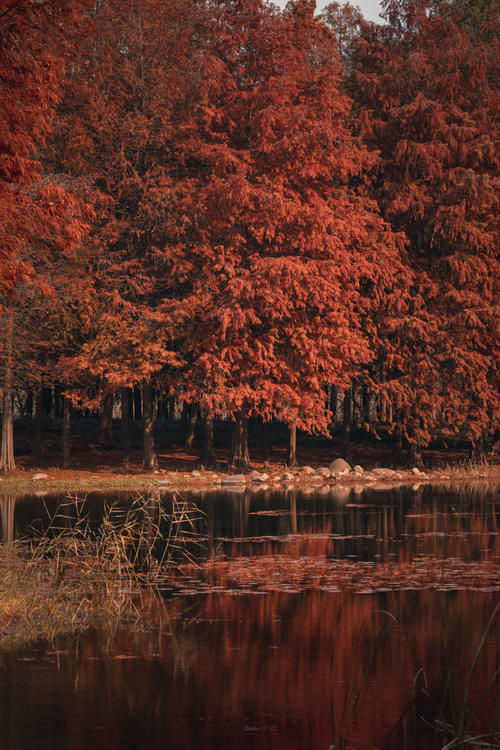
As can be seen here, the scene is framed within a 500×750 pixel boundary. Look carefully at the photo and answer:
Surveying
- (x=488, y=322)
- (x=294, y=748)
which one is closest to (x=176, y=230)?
(x=488, y=322)

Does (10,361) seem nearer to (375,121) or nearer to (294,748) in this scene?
(375,121)

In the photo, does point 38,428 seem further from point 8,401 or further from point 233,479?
point 233,479

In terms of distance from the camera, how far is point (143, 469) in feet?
138

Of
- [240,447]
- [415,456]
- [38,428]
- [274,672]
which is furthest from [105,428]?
[274,672]

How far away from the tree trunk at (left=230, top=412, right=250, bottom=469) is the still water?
2325 cm

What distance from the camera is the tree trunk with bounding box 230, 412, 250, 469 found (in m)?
42.8

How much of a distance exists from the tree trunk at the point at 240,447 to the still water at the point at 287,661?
2325cm

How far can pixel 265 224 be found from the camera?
39.8 m

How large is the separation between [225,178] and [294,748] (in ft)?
114

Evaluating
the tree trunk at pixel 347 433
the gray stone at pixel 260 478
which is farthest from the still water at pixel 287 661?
the tree trunk at pixel 347 433

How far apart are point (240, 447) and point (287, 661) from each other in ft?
108

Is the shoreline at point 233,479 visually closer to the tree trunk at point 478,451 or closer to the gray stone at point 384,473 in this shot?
the gray stone at point 384,473

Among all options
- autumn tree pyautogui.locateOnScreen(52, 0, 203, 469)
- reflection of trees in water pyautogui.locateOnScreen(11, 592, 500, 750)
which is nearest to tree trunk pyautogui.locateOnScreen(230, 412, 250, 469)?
autumn tree pyautogui.locateOnScreen(52, 0, 203, 469)

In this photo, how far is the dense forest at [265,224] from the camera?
1567 inches
